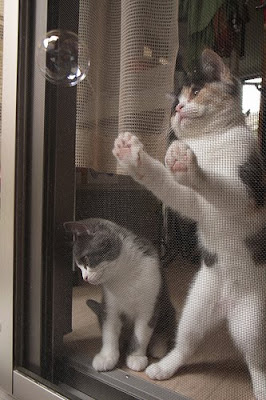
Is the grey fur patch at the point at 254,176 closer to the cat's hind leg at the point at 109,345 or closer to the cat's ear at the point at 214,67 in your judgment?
the cat's ear at the point at 214,67

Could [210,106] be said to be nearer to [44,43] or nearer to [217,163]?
[217,163]

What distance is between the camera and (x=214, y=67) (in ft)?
2.51

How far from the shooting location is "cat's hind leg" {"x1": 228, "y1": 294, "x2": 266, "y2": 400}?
706 millimetres

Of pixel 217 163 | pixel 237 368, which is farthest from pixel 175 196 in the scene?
pixel 237 368

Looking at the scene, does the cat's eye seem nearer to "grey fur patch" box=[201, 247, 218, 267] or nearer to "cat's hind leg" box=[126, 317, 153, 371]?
"cat's hind leg" box=[126, 317, 153, 371]

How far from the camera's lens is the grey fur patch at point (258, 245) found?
717 mm

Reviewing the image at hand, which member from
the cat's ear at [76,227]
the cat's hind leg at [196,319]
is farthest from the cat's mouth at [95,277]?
the cat's hind leg at [196,319]

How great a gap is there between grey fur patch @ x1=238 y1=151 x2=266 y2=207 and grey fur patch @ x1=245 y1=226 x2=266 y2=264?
0.23 feet

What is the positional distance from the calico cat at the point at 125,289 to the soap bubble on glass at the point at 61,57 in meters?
0.33

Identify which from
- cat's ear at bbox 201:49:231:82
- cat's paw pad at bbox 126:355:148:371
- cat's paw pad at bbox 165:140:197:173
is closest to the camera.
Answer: cat's paw pad at bbox 165:140:197:173

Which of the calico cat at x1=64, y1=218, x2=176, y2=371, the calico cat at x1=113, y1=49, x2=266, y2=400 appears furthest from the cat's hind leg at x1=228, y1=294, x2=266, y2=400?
the calico cat at x1=64, y1=218, x2=176, y2=371

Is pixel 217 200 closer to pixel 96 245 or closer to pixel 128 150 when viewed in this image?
pixel 128 150

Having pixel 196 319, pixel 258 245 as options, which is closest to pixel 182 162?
pixel 258 245

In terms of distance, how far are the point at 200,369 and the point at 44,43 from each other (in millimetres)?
773
